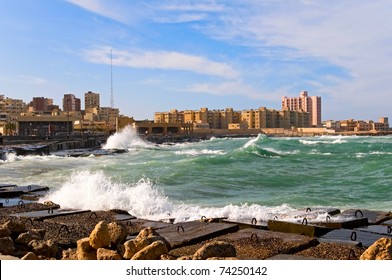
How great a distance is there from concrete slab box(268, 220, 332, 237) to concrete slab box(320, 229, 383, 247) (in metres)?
0.14

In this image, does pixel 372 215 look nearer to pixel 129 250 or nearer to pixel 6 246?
pixel 129 250

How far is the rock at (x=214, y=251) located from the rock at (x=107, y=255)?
862 mm

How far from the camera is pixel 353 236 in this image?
642 cm

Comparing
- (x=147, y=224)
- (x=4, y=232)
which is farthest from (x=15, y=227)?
(x=147, y=224)

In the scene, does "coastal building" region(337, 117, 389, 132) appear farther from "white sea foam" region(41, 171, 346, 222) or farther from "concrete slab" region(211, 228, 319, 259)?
"concrete slab" region(211, 228, 319, 259)

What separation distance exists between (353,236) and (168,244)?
8.53 feet

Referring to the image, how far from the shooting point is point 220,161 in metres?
30.8

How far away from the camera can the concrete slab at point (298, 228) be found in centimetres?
675

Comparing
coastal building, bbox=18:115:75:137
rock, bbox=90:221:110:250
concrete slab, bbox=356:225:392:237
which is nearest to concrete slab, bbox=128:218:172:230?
rock, bbox=90:221:110:250

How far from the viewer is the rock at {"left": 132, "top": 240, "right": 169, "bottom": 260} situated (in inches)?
182

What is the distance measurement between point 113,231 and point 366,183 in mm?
15611
